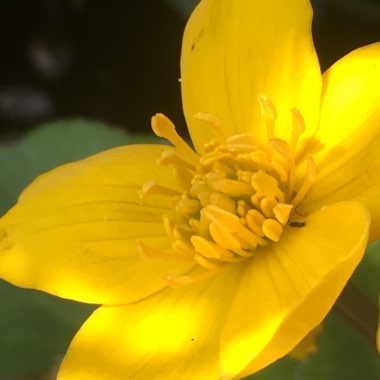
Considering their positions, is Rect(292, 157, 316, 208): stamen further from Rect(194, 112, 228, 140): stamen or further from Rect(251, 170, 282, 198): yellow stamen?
Rect(194, 112, 228, 140): stamen

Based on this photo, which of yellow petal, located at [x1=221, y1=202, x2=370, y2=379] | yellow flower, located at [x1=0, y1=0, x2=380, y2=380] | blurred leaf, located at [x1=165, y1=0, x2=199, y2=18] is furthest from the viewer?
blurred leaf, located at [x1=165, y1=0, x2=199, y2=18]

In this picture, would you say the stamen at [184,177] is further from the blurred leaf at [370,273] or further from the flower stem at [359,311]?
the blurred leaf at [370,273]

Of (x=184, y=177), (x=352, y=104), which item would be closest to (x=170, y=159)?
(x=184, y=177)

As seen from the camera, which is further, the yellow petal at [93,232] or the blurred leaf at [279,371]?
the blurred leaf at [279,371]

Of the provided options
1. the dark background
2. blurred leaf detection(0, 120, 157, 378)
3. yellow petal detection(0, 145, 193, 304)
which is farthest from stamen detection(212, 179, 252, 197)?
the dark background

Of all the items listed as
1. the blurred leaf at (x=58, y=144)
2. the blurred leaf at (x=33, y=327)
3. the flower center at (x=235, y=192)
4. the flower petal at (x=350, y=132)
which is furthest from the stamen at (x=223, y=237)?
the blurred leaf at (x=58, y=144)

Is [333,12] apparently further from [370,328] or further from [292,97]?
[370,328]

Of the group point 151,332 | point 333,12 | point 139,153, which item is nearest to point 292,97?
point 139,153

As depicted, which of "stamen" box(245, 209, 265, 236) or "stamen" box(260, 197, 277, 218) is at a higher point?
"stamen" box(260, 197, 277, 218)
